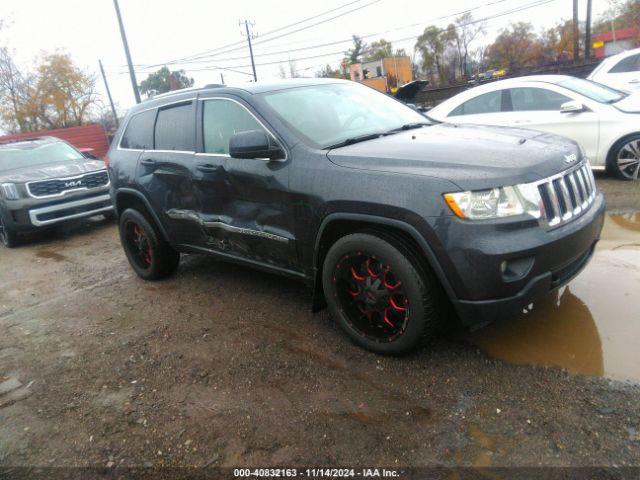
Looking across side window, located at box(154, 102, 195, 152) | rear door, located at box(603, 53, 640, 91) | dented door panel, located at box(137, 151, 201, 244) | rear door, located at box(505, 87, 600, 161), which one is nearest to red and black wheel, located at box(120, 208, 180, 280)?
dented door panel, located at box(137, 151, 201, 244)

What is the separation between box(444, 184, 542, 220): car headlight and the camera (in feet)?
8.11

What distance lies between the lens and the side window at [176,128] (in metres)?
4.07

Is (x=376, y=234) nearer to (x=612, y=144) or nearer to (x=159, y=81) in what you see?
(x=612, y=144)

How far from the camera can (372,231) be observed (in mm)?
2861

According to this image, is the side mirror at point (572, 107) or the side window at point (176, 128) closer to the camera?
the side window at point (176, 128)

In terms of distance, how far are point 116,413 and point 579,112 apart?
6.63 m

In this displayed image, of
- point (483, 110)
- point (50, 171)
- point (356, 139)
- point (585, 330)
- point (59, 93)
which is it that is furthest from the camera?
point (59, 93)

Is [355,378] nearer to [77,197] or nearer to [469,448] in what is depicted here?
[469,448]

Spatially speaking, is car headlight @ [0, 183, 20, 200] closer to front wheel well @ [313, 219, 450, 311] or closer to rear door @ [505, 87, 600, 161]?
front wheel well @ [313, 219, 450, 311]

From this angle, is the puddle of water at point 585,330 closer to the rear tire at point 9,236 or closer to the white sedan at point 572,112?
the white sedan at point 572,112

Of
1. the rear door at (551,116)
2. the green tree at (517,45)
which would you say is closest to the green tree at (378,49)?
the green tree at (517,45)

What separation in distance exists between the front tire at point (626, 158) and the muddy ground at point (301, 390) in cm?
251

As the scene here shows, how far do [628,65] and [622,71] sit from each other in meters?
0.14

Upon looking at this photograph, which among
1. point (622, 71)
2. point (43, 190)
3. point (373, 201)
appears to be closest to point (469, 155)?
point (373, 201)
